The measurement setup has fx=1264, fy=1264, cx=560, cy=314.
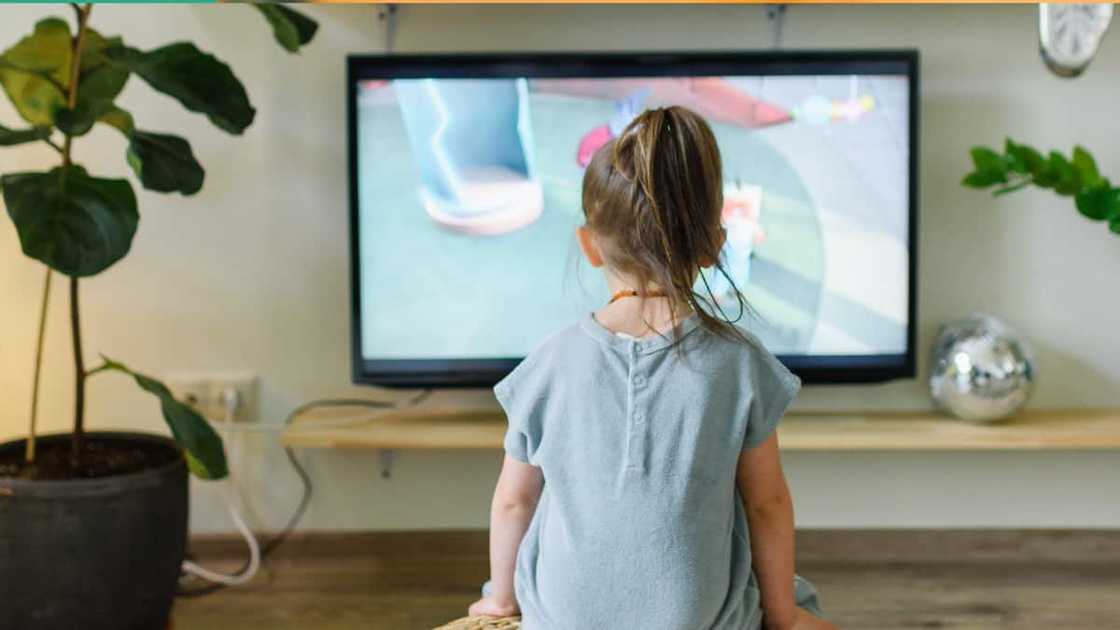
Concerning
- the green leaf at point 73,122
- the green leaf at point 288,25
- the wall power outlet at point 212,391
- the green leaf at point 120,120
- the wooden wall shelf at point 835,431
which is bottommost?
the wooden wall shelf at point 835,431

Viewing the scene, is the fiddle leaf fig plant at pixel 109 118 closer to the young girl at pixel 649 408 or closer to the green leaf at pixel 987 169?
the young girl at pixel 649 408

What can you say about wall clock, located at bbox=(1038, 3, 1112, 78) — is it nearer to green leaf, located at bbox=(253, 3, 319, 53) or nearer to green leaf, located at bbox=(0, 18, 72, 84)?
green leaf, located at bbox=(253, 3, 319, 53)

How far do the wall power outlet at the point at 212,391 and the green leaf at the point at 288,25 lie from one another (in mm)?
767

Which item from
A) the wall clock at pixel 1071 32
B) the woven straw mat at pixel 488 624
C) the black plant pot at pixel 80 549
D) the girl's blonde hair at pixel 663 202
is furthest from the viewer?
the wall clock at pixel 1071 32

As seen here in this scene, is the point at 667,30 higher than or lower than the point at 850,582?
higher

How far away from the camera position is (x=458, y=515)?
273 cm

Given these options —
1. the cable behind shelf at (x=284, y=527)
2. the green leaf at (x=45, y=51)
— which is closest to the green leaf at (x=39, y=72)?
the green leaf at (x=45, y=51)

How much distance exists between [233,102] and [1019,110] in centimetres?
159

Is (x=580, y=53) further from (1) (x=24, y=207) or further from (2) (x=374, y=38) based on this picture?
(1) (x=24, y=207)

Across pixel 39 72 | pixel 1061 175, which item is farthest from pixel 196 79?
pixel 1061 175

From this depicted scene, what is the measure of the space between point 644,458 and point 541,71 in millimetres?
1276

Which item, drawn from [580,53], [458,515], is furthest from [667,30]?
[458,515]

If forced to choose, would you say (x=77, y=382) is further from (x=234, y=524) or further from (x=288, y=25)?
(x=288, y=25)

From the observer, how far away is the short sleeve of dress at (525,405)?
1.39m
